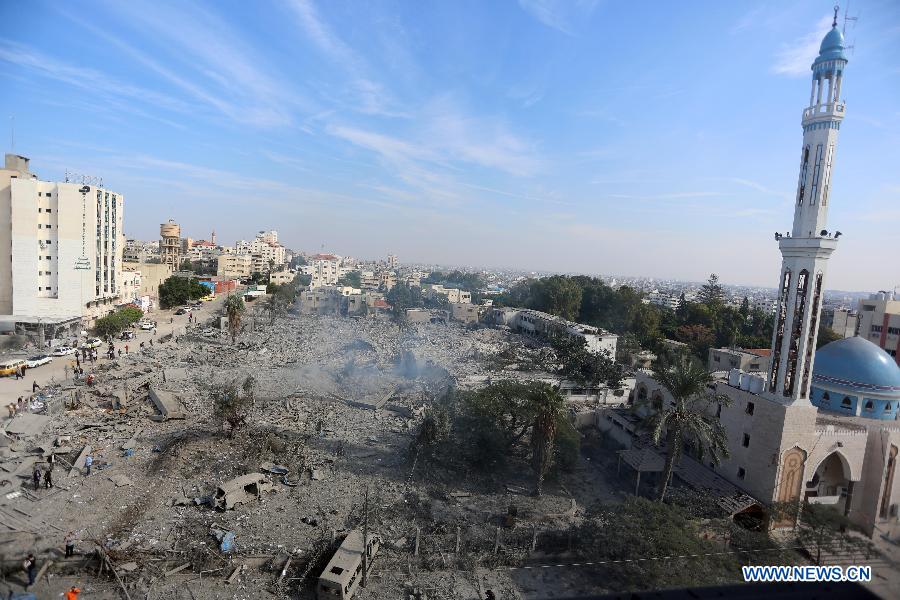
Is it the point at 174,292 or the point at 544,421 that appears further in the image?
the point at 174,292

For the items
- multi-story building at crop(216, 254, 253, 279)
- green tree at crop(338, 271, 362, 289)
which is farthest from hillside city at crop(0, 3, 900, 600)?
green tree at crop(338, 271, 362, 289)

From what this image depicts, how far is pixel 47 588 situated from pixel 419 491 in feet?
29.3

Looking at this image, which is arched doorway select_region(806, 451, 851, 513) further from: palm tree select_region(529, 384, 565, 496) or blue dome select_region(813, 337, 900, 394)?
palm tree select_region(529, 384, 565, 496)

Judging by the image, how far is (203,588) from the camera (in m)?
10.2

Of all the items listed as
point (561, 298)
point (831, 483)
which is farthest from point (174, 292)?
point (831, 483)

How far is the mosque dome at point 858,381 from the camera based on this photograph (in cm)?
1733

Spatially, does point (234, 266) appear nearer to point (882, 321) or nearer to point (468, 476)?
point (468, 476)

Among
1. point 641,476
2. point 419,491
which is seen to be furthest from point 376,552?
point 641,476

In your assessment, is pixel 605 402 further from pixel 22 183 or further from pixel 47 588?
pixel 22 183

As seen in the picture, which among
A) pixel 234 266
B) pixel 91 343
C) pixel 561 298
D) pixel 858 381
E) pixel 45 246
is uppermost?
pixel 45 246

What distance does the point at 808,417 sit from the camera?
14.6 meters

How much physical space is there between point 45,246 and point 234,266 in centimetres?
5371

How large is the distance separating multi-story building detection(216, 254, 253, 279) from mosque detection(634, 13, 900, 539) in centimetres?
8564

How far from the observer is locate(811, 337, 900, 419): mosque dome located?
56.9 ft
